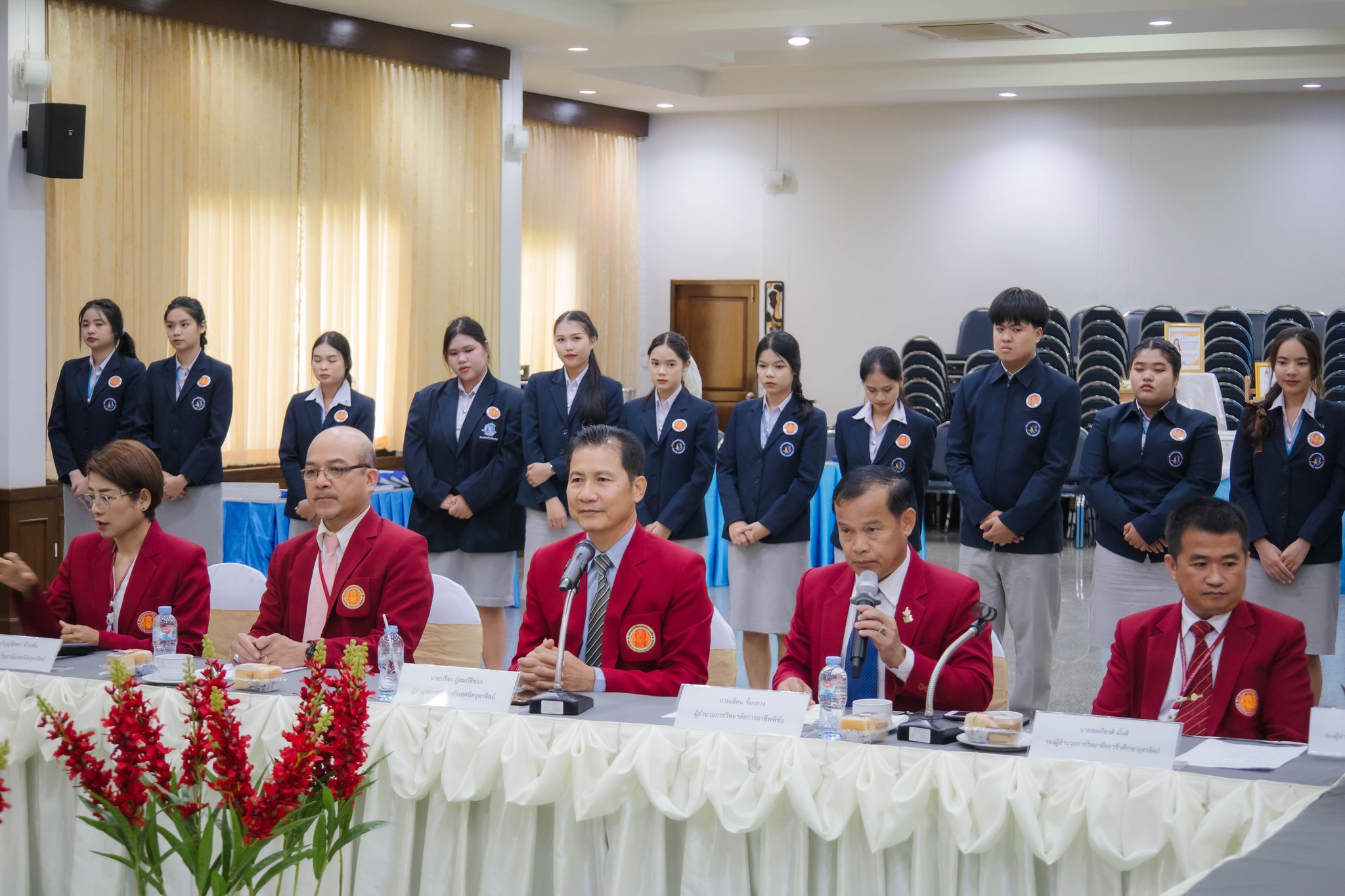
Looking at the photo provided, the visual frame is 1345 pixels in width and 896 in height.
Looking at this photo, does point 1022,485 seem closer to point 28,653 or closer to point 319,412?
point 319,412

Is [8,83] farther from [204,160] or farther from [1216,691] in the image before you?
Answer: [1216,691]

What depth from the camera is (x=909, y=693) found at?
281 cm

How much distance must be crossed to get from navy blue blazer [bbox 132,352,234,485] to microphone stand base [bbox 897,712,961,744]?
4257 millimetres

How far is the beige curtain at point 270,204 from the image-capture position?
700 centimetres

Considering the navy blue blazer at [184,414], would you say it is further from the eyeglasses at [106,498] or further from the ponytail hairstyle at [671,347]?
the eyeglasses at [106,498]

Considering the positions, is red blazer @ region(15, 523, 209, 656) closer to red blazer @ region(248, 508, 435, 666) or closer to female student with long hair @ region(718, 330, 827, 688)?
red blazer @ region(248, 508, 435, 666)

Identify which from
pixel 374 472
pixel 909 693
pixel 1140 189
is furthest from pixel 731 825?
pixel 1140 189

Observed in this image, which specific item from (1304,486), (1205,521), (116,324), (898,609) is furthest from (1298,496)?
(116,324)

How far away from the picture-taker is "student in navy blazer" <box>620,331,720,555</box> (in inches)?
206

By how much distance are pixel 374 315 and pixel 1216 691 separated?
7085mm

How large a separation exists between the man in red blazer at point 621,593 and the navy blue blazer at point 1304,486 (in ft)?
7.75

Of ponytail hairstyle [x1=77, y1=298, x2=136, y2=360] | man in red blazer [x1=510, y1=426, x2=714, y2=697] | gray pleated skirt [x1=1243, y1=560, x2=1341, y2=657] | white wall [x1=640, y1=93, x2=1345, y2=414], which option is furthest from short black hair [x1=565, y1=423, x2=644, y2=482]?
white wall [x1=640, y1=93, x2=1345, y2=414]

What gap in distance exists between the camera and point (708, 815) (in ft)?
7.67

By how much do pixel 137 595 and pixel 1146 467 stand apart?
10.4 feet
